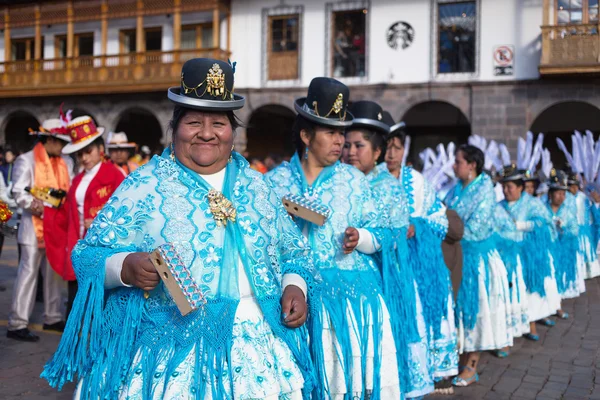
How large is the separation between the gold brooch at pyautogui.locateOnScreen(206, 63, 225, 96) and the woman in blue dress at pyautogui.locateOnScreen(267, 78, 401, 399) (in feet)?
3.82

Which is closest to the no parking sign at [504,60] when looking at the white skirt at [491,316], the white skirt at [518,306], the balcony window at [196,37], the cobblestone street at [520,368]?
the balcony window at [196,37]

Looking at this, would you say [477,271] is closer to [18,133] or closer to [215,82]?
[215,82]

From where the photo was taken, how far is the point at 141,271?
7.11 feet

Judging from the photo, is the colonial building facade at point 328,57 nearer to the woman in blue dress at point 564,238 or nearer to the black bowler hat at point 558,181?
the black bowler hat at point 558,181

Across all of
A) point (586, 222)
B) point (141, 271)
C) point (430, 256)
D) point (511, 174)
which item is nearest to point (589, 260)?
point (586, 222)

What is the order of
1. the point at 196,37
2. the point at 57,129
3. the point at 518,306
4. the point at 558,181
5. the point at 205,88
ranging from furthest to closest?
the point at 196,37
the point at 558,181
the point at 518,306
the point at 57,129
the point at 205,88

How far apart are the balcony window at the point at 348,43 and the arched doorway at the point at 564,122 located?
620 cm

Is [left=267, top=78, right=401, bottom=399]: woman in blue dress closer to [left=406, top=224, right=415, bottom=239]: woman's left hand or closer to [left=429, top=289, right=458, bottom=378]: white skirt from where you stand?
[left=406, top=224, right=415, bottom=239]: woman's left hand

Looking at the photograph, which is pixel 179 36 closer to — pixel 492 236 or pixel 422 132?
pixel 422 132

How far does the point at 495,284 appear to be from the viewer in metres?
6.30

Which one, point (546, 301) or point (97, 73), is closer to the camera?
point (546, 301)

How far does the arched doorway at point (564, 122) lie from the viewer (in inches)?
816

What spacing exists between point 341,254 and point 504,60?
16605 millimetres

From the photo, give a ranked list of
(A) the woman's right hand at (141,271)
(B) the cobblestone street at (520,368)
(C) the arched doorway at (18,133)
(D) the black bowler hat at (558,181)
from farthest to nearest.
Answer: (C) the arched doorway at (18,133) < (D) the black bowler hat at (558,181) < (B) the cobblestone street at (520,368) < (A) the woman's right hand at (141,271)
